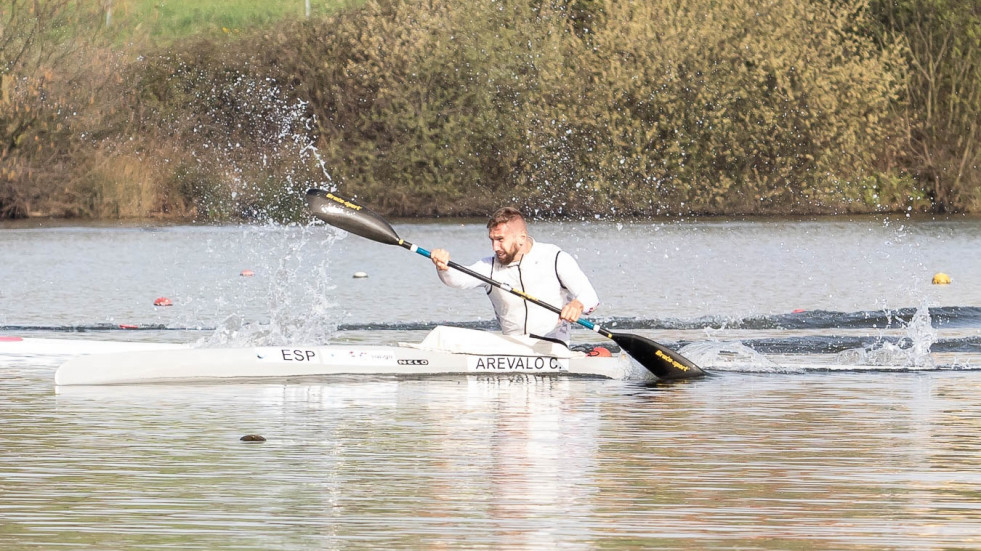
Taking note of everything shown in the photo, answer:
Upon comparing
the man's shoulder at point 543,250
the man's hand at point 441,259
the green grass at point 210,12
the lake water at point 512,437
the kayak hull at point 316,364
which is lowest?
the lake water at point 512,437

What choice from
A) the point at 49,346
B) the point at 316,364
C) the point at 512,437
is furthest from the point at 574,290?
the point at 49,346

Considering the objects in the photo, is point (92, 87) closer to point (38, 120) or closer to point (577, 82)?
point (38, 120)

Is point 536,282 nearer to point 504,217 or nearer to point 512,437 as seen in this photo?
point 504,217

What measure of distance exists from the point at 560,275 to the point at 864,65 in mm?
36586

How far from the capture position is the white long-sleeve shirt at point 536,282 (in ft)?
49.1

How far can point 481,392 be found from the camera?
14.4 meters

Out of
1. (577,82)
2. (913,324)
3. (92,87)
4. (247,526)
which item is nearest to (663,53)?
(577,82)

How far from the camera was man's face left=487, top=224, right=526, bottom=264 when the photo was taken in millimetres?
14734

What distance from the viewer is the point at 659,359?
15664mm

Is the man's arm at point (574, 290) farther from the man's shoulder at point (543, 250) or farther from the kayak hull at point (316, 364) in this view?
the kayak hull at point (316, 364)

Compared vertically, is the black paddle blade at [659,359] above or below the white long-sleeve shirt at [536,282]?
below

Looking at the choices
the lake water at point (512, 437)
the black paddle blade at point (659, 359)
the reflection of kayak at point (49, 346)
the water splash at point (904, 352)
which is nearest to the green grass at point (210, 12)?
the lake water at point (512, 437)

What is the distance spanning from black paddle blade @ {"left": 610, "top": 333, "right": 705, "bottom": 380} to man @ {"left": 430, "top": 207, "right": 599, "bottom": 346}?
26.0 inches

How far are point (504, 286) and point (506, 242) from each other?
0.37 metres
